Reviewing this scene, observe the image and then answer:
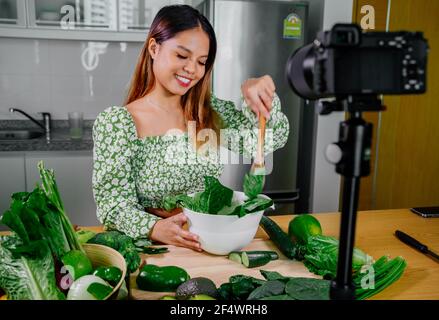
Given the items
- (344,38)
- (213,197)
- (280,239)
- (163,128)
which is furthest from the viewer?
(163,128)

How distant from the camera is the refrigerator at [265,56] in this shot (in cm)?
238

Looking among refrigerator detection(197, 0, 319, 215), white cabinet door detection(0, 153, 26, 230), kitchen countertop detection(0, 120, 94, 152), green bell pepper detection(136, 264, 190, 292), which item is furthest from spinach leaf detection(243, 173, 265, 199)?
white cabinet door detection(0, 153, 26, 230)

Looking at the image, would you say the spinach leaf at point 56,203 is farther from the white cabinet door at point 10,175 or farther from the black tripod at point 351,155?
the white cabinet door at point 10,175

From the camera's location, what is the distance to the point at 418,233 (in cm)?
123

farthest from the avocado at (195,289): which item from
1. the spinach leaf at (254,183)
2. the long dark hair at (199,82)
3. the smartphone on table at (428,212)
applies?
the smartphone on table at (428,212)

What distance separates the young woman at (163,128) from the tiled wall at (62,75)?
5.28ft

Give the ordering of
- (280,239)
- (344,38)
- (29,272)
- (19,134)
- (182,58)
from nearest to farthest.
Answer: (344,38) < (29,272) < (280,239) < (182,58) < (19,134)

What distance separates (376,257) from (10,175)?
203 centimetres

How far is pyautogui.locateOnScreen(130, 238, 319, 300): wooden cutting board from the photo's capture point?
0.92 meters

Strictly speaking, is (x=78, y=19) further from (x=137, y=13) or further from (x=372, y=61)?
(x=372, y=61)

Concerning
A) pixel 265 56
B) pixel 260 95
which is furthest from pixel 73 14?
pixel 260 95

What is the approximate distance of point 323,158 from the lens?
2.62 meters

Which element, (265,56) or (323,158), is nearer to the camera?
(265,56)
